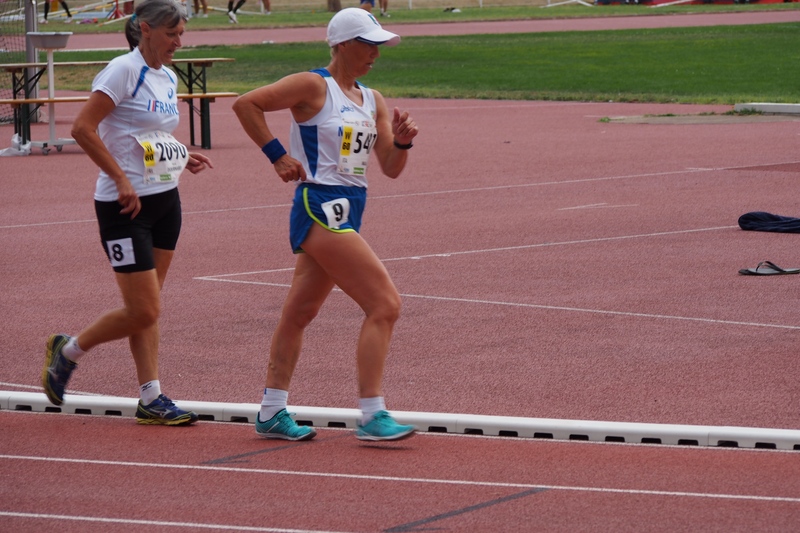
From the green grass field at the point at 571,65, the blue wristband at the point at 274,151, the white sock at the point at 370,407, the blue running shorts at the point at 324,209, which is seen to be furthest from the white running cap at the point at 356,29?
the green grass field at the point at 571,65

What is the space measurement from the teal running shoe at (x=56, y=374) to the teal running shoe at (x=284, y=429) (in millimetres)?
1032

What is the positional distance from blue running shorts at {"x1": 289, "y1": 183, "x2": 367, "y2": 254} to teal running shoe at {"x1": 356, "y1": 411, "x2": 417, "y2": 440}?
2.75 feet

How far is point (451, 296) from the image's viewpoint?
404 inches

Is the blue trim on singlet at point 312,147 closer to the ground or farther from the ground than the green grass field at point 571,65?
farther from the ground

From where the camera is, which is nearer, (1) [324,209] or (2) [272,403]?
(1) [324,209]

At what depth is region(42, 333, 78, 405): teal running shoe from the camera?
699 cm

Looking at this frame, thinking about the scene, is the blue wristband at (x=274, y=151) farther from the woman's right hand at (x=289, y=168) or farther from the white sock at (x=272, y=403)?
the white sock at (x=272, y=403)

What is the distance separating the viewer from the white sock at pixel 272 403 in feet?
21.9

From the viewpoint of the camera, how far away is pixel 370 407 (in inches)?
258

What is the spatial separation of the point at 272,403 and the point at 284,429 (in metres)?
0.14

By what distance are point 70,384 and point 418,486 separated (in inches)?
110

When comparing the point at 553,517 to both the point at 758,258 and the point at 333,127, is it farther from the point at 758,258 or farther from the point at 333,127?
the point at 758,258

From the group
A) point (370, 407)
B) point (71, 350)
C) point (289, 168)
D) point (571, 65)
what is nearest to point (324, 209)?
point (289, 168)

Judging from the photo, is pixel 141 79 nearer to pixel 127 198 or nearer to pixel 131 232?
pixel 127 198
